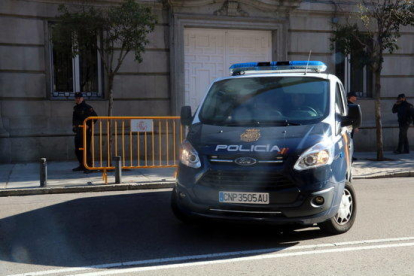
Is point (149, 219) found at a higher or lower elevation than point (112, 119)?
lower

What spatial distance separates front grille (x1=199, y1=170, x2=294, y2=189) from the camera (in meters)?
5.30

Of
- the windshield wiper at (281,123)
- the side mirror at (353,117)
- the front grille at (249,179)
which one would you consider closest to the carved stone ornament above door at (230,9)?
the side mirror at (353,117)

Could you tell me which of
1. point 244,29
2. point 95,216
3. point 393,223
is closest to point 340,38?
point 244,29

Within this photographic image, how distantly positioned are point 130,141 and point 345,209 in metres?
5.68

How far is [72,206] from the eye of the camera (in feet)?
25.3

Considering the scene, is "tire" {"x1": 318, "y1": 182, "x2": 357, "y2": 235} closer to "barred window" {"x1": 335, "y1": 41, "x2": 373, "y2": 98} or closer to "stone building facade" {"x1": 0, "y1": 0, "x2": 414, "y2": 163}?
"stone building facade" {"x1": 0, "y1": 0, "x2": 414, "y2": 163}

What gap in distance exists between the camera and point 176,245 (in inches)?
216

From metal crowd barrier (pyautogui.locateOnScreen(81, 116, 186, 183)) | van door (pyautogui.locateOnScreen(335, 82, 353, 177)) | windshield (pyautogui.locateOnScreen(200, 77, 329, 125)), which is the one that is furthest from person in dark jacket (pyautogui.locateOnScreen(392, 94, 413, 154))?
windshield (pyautogui.locateOnScreen(200, 77, 329, 125))

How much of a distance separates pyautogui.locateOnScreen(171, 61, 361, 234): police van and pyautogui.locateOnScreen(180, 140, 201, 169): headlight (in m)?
0.01

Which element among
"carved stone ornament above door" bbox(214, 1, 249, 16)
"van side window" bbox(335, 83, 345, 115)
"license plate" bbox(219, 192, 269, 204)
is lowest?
"license plate" bbox(219, 192, 269, 204)

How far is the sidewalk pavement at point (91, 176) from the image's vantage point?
9258 mm

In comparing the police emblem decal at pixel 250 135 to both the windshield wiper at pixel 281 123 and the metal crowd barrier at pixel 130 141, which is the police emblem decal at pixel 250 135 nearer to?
the windshield wiper at pixel 281 123

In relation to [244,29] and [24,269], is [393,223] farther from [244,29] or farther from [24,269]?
[244,29]

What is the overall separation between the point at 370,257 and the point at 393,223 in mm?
1665
